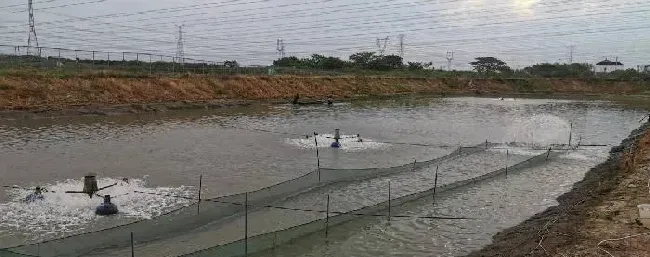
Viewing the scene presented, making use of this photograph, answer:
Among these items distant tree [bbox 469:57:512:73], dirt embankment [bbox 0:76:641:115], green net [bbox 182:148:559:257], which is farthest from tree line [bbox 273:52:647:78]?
green net [bbox 182:148:559:257]

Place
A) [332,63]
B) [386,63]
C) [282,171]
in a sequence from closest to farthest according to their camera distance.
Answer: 1. [282,171]
2. [332,63]
3. [386,63]

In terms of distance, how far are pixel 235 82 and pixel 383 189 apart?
44466 mm

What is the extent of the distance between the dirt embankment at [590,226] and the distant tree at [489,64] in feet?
381

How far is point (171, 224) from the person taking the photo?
11.5 metres

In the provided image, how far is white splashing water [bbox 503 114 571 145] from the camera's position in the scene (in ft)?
99.4

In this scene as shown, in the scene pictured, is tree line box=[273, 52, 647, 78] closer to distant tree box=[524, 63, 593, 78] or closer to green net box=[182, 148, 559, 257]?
distant tree box=[524, 63, 593, 78]

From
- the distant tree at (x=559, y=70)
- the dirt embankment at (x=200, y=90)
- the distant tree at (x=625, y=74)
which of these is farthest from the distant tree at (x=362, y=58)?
the distant tree at (x=625, y=74)

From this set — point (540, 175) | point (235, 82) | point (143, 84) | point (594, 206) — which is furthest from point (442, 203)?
point (235, 82)

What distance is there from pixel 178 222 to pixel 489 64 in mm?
130861

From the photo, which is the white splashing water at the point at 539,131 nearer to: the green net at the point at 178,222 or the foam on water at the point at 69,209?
the green net at the point at 178,222

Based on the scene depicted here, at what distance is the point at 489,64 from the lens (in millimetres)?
133250

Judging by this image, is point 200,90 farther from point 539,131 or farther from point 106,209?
point 106,209

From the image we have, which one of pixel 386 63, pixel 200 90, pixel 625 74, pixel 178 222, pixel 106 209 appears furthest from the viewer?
pixel 386 63

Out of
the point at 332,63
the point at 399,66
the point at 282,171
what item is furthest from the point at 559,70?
the point at 282,171
